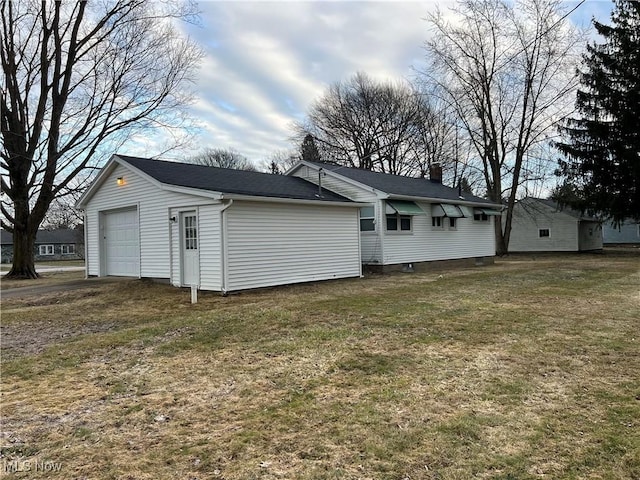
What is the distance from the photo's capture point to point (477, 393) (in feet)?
13.0

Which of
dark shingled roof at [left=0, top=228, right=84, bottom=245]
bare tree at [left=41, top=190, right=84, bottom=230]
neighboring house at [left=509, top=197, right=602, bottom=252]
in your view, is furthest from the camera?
dark shingled roof at [left=0, top=228, right=84, bottom=245]

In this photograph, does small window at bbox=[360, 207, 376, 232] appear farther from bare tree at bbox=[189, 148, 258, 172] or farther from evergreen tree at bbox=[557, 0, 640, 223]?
bare tree at bbox=[189, 148, 258, 172]

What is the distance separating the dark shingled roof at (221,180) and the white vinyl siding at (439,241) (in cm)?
293

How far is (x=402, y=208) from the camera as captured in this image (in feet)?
51.7

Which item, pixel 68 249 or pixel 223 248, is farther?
pixel 68 249

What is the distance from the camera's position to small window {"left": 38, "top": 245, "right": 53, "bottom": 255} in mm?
55625

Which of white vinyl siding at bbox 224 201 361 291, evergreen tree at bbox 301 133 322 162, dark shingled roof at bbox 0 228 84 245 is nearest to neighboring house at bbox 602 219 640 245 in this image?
evergreen tree at bbox 301 133 322 162

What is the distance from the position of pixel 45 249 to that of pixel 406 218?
53.6 metres

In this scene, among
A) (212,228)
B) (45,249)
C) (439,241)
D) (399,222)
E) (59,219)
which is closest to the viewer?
(212,228)

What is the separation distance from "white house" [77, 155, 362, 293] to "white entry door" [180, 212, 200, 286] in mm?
25

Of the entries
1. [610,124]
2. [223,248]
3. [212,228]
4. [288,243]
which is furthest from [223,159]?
[223,248]

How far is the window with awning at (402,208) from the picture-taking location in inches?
609

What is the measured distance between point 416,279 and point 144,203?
26.2ft

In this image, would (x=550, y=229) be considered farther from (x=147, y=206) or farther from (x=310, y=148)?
(x=147, y=206)
